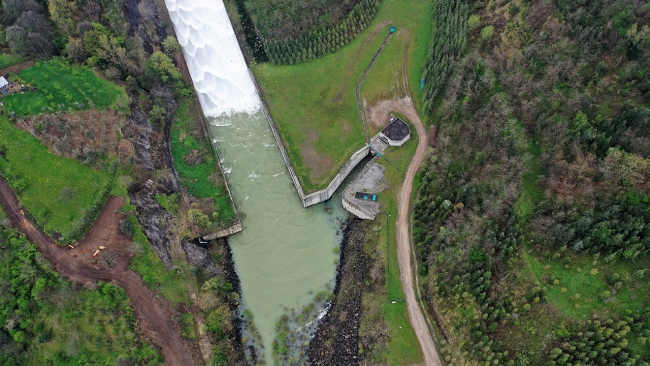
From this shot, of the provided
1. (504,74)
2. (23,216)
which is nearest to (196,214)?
A: (23,216)

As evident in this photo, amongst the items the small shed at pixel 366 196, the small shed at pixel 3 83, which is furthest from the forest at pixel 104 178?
the small shed at pixel 366 196

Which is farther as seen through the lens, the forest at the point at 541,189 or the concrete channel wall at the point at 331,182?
the concrete channel wall at the point at 331,182

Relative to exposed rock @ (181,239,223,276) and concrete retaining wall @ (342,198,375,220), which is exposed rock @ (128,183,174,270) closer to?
exposed rock @ (181,239,223,276)

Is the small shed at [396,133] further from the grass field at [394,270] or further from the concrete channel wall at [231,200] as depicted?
the concrete channel wall at [231,200]

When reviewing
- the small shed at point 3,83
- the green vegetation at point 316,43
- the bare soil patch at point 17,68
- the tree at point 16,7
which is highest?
the tree at point 16,7

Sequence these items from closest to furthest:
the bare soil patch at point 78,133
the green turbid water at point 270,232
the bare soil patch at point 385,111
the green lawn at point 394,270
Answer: the green lawn at point 394,270, the green turbid water at point 270,232, the bare soil patch at point 78,133, the bare soil patch at point 385,111

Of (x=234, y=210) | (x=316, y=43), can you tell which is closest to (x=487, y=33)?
(x=316, y=43)

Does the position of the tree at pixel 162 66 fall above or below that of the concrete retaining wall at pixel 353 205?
above

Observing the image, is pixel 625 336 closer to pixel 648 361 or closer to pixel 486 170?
pixel 648 361
